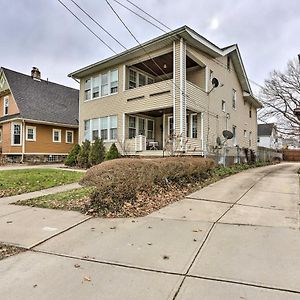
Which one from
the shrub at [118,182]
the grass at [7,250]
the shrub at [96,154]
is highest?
the shrub at [96,154]

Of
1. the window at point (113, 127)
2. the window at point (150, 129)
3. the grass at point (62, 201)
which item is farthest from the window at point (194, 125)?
the grass at point (62, 201)

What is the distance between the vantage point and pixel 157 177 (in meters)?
7.91

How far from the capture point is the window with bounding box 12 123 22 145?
21938 millimetres

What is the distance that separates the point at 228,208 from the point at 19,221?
4.67 metres

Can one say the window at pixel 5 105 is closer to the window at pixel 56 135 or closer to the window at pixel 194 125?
the window at pixel 56 135

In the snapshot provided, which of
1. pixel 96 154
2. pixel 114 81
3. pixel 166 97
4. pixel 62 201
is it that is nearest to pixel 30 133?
pixel 96 154

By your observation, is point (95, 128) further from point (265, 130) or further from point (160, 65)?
point (265, 130)

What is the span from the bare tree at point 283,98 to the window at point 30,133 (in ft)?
93.7

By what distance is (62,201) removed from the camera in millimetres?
7129

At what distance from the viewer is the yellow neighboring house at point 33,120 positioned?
2195cm

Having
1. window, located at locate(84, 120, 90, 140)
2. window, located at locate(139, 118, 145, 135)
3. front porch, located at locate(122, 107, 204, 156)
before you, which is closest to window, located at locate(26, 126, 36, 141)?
window, located at locate(84, 120, 90, 140)

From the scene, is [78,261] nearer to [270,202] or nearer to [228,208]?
[228,208]

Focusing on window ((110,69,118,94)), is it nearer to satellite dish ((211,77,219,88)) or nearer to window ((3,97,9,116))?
satellite dish ((211,77,219,88))

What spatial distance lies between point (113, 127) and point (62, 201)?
11527mm
